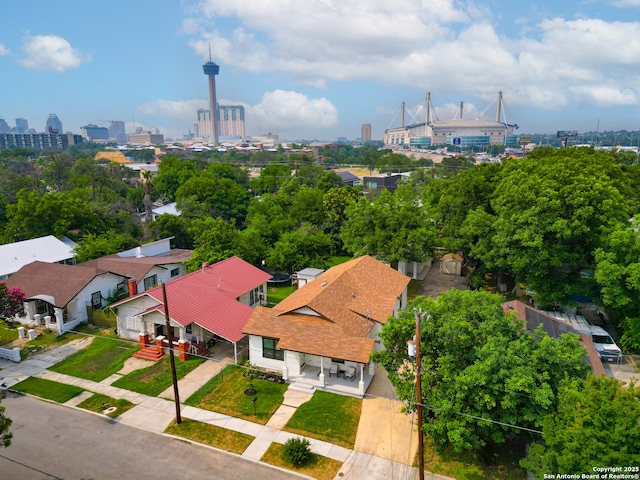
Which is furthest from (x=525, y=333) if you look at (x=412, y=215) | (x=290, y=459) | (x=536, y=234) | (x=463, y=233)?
(x=412, y=215)

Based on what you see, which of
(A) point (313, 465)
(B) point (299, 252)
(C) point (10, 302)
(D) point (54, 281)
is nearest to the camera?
(A) point (313, 465)

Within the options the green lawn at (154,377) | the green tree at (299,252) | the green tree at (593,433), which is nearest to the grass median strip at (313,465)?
the green tree at (593,433)

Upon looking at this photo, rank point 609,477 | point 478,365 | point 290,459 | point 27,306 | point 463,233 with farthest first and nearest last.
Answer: point 463,233
point 27,306
point 290,459
point 478,365
point 609,477

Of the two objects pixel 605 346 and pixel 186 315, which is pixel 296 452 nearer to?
pixel 186 315

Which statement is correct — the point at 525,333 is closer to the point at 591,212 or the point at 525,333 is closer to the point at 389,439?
the point at 389,439

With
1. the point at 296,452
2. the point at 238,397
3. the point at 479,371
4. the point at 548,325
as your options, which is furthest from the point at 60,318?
the point at 548,325

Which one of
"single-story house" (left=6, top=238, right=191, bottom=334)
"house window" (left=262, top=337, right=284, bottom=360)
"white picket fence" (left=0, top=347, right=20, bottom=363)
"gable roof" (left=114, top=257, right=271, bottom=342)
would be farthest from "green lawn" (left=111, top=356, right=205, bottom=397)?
"white picket fence" (left=0, top=347, right=20, bottom=363)
